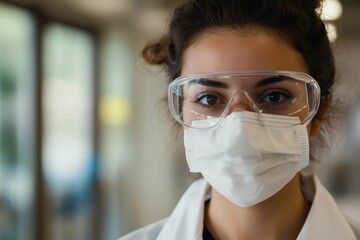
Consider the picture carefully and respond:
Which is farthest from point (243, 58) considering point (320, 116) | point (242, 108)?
point (320, 116)

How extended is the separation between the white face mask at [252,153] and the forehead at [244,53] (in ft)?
0.38

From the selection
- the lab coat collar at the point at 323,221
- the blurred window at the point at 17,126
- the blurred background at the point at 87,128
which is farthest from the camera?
the blurred background at the point at 87,128

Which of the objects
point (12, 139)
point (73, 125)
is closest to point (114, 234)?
point (73, 125)

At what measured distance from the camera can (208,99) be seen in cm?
118

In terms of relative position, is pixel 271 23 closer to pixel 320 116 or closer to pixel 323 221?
pixel 320 116

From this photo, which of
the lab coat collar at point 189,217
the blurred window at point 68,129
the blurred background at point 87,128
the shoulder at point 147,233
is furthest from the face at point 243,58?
the blurred window at point 68,129

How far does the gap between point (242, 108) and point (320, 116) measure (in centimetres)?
29

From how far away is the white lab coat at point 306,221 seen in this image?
1223 mm

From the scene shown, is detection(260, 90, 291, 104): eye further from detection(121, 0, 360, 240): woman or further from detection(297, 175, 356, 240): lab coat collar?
detection(297, 175, 356, 240): lab coat collar

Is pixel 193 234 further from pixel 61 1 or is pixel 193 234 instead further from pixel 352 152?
pixel 352 152

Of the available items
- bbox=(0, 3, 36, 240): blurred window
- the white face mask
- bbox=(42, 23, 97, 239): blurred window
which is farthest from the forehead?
bbox=(42, 23, 97, 239): blurred window

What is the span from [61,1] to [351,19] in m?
2.60

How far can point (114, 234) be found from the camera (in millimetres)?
5008

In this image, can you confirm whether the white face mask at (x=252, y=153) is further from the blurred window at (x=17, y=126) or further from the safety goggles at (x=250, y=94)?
the blurred window at (x=17, y=126)
